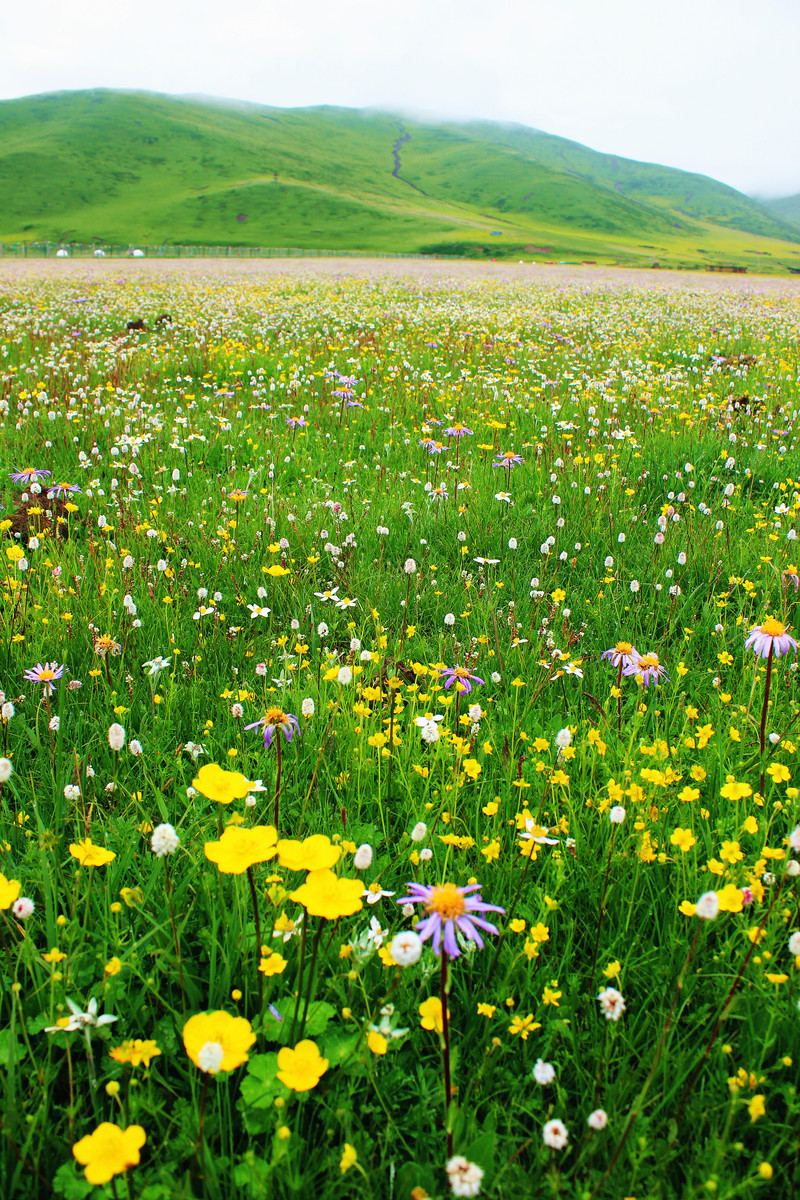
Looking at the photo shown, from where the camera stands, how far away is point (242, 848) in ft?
5.24

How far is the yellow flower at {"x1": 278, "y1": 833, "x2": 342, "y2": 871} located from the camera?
1.54m

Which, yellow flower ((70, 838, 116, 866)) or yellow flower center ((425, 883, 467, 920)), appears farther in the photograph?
yellow flower ((70, 838, 116, 866))

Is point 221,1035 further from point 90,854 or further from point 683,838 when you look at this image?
point 683,838

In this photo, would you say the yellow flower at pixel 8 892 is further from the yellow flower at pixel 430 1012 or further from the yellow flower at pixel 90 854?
the yellow flower at pixel 430 1012

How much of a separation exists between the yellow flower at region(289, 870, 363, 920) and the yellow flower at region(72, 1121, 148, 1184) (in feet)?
1.59

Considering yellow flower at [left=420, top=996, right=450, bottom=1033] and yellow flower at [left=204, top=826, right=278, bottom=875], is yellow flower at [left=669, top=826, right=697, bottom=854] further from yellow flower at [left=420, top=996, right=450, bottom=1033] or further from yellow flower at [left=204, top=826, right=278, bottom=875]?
yellow flower at [left=204, top=826, right=278, bottom=875]

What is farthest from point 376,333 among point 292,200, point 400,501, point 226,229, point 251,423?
point 292,200

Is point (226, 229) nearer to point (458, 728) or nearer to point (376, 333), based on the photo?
point (376, 333)

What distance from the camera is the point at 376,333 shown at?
41.0 feet

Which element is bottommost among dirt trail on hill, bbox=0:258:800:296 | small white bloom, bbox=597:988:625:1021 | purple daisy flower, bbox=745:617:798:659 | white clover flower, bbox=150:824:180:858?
small white bloom, bbox=597:988:625:1021

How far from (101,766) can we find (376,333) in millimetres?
11385

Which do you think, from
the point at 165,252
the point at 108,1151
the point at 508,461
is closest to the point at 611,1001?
the point at 108,1151

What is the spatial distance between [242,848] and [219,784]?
217mm

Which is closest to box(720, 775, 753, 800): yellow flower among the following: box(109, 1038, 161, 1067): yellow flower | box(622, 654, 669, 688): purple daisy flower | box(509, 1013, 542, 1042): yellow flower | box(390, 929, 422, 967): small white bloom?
box(622, 654, 669, 688): purple daisy flower
